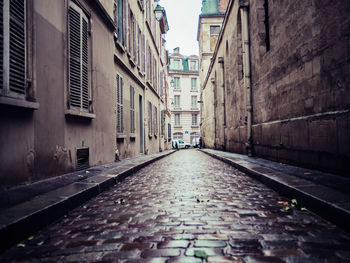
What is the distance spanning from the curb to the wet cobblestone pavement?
79 millimetres

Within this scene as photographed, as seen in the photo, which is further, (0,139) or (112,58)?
(112,58)

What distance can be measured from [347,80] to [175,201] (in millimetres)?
3098

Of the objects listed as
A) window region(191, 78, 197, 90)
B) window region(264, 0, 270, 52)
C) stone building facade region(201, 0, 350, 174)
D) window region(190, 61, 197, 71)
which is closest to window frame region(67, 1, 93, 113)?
stone building facade region(201, 0, 350, 174)

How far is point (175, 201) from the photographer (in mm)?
3838

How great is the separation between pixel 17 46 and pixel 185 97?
43.7 metres

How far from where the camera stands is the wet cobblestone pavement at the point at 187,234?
80.9 inches

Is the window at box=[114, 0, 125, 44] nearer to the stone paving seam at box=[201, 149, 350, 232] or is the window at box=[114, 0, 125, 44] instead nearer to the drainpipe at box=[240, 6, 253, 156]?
the drainpipe at box=[240, 6, 253, 156]

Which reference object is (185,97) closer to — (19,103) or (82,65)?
(82,65)

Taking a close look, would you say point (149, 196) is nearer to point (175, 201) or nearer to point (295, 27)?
point (175, 201)

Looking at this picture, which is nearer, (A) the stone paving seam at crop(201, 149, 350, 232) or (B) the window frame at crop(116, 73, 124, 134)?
(A) the stone paving seam at crop(201, 149, 350, 232)

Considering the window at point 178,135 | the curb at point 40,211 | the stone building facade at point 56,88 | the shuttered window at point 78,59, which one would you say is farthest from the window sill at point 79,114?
the window at point 178,135

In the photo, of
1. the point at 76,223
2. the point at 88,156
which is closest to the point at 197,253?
the point at 76,223

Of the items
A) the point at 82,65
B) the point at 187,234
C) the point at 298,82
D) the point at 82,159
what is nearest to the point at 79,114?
the point at 82,159

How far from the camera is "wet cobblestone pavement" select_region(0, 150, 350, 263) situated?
2.05 m
